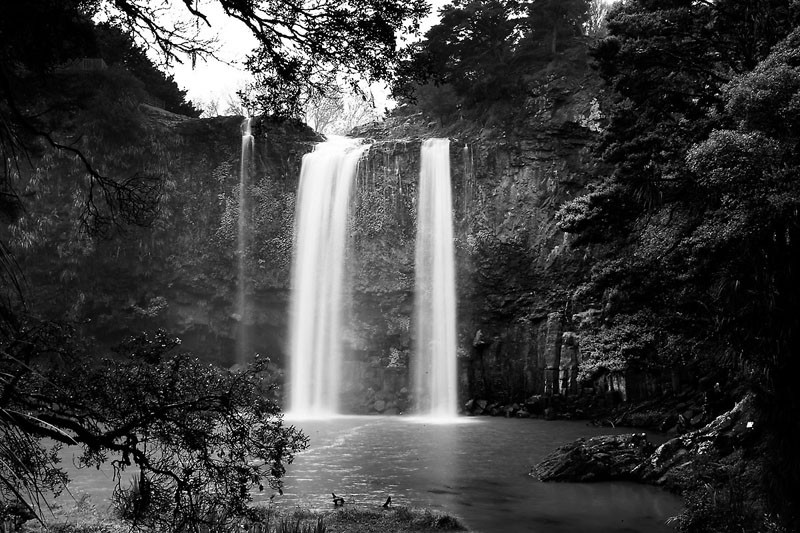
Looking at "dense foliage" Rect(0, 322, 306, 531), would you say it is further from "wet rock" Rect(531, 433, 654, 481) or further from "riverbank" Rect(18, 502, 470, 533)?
"wet rock" Rect(531, 433, 654, 481)

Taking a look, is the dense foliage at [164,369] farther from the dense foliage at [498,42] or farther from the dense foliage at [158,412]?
the dense foliage at [498,42]

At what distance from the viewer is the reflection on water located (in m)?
9.13

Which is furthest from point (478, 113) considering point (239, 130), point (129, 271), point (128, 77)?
point (129, 271)

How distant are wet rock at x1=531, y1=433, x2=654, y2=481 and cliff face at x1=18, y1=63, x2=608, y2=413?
12.5 meters

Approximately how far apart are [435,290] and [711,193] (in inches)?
805

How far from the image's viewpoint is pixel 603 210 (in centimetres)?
1154

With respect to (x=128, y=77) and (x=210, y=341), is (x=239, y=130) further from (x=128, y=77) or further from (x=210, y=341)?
(x=210, y=341)

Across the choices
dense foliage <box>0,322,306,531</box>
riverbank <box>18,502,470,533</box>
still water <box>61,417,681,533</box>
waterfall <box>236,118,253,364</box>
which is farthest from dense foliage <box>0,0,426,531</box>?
waterfall <box>236,118,253,364</box>

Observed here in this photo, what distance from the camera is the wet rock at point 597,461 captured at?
11727 millimetres

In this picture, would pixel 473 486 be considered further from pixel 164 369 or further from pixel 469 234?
pixel 469 234

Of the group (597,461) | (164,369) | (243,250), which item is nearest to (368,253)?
(243,250)

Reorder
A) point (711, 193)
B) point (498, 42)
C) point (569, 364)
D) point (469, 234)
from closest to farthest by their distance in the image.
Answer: point (711, 193), point (569, 364), point (469, 234), point (498, 42)

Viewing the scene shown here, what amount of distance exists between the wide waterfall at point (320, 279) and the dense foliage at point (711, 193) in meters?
17.8

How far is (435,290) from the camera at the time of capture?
2858cm
